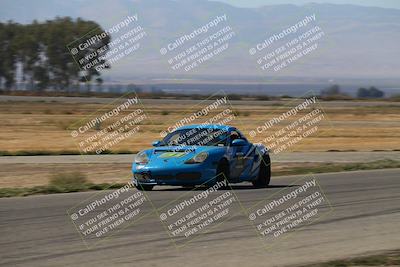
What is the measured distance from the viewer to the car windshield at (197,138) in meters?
16.4

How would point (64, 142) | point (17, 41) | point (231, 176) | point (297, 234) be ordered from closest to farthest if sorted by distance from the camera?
point (297, 234) → point (231, 176) → point (64, 142) → point (17, 41)

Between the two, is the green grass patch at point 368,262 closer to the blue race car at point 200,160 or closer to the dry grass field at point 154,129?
the blue race car at point 200,160

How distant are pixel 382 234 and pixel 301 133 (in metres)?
31.3

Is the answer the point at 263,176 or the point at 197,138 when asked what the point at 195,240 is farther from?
the point at 263,176

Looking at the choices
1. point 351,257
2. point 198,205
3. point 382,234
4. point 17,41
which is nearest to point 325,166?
point 198,205

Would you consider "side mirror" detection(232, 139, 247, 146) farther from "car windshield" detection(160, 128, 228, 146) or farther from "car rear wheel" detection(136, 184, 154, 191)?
"car rear wheel" detection(136, 184, 154, 191)

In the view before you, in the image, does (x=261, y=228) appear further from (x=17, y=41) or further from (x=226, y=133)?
(x=17, y=41)

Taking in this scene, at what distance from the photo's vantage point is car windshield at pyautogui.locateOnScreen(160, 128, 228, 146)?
1636 centimetres

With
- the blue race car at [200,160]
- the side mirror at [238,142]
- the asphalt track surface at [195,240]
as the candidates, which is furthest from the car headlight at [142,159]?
the side mirror at [238,142]

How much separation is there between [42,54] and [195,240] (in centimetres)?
10572

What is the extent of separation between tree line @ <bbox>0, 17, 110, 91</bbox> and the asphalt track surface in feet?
310

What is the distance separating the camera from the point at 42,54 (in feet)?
371

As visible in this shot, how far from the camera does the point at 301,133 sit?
42.0 m

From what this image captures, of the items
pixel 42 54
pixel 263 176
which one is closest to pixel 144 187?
pixel 263 176
